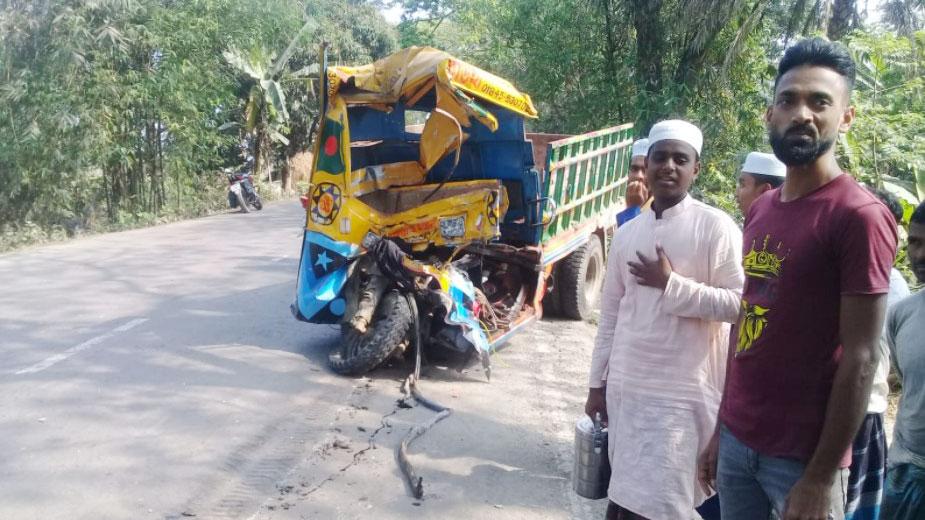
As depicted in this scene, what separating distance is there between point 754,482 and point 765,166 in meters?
2.09

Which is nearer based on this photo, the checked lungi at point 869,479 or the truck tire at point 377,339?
the checked lungi at point 869,479

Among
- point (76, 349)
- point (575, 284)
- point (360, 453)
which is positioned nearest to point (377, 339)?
point (360, 453)

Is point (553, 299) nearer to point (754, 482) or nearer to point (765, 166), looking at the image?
point (765, 166)

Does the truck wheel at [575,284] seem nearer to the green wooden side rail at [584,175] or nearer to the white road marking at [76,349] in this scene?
the green wooden side rail at [584,175]

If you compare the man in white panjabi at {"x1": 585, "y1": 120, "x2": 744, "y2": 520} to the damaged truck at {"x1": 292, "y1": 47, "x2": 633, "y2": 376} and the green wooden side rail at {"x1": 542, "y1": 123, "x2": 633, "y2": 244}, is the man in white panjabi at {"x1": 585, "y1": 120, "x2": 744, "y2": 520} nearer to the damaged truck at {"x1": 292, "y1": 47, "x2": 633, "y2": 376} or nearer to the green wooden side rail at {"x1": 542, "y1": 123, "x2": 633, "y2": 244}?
the damaged truck at {"x1": 292, "y1": 47, "x2": 633, "y2": 376}

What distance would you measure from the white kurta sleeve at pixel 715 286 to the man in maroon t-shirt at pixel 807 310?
428 mm

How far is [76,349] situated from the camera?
654 centimetres

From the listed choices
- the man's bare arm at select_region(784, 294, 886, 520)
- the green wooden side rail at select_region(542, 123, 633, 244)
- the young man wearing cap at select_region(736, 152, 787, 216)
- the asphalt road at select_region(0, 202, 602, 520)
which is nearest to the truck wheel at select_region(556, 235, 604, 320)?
the asphalt road at select_region(0, 202, 602, 520)

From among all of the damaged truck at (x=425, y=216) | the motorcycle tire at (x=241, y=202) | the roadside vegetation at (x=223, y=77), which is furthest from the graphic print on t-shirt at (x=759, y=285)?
the motorcycle tire at (x=241, y=202)

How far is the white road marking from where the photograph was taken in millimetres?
6039

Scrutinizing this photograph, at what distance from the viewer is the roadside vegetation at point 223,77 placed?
43.9 ft

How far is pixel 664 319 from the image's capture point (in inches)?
115

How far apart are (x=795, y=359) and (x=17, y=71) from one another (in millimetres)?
16763

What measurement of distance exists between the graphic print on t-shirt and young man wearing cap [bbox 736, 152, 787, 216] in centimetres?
173
